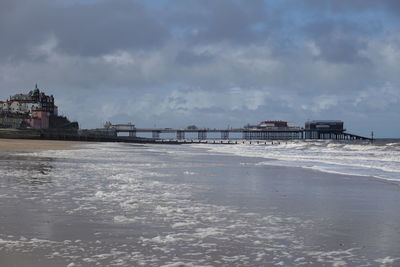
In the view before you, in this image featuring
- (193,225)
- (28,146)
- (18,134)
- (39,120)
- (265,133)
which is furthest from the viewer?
(265,133)

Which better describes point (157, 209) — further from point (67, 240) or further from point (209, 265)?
point (209, 265)

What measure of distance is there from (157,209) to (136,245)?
2660 millimetres

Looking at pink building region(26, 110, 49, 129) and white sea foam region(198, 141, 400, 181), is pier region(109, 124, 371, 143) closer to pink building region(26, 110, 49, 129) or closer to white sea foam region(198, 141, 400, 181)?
pink building region(26, 110, 49, 129)

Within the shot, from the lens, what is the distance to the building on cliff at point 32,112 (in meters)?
115

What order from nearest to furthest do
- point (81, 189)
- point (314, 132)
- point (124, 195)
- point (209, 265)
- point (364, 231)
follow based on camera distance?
point (209, 265), point (364, 231), point (124, 195), point (81, 189), point (314, 132)

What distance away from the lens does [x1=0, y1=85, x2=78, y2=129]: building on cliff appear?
376 feet

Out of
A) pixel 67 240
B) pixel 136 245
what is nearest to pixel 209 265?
pixel 136 245

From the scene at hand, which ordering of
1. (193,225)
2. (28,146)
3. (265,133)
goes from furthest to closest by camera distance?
1. (265,133)
2. (28,146)
3. (193,225)

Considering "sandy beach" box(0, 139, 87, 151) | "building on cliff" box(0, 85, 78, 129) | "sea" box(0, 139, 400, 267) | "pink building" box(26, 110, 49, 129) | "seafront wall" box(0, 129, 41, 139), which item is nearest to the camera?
"sea" box(0, 139, 400, 267)

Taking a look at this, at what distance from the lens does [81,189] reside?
37.1 feet

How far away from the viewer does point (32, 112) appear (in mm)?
125000

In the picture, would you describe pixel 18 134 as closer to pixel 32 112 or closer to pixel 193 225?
pixel 32 112

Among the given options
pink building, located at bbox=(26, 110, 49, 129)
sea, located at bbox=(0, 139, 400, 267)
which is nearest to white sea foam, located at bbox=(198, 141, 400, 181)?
sea, located at bbox=(0, 139, 400, 267)

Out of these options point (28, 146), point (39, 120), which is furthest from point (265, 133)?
point (28, 146)
